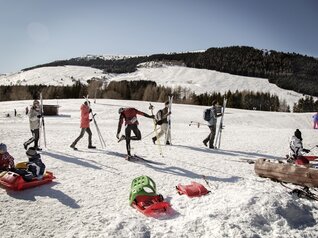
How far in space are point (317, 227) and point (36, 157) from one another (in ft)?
24.6

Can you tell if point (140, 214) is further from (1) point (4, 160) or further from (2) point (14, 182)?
(1) point (4, 160)

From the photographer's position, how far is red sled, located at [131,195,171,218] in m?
7.28

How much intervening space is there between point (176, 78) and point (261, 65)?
120 ft

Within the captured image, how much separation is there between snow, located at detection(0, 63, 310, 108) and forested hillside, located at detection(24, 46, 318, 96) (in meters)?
5.31

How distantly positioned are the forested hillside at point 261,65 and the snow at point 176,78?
5.31 metres

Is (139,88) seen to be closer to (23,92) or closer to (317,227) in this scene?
(23,92)

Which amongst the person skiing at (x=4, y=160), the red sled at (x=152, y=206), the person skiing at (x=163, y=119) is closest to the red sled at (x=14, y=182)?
the person skiing at (x=4, y=160)

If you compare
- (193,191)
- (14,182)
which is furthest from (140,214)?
(14,182)

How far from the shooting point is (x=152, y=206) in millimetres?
7289

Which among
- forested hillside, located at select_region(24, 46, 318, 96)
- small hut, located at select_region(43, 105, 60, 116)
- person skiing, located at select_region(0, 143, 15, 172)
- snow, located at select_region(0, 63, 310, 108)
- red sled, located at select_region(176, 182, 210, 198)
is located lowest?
small hut, located at select_region(43, 105, 60, 116)

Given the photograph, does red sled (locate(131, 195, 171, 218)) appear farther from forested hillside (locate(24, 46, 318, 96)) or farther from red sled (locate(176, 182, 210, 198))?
forested hillside (locate(24, 46, 318, 96))

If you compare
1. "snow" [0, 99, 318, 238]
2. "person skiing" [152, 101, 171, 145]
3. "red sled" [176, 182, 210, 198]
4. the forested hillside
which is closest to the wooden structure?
"snow" [0, 99, 318, 238]

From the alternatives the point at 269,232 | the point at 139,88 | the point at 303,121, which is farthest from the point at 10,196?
the point at 139,88

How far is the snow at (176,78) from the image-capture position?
109 m
